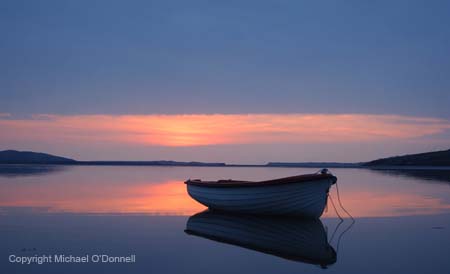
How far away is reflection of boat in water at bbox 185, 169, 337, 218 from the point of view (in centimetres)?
1539

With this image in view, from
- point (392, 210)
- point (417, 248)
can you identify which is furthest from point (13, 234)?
point (392, 210)

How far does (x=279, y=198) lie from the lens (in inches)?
637

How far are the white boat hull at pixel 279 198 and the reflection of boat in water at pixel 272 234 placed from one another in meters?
0.34

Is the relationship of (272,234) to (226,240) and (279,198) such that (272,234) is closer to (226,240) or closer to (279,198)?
(226,240)

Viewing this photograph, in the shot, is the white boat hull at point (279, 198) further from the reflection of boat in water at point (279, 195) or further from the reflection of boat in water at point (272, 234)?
the reflection of boat in water at point (272, 234)

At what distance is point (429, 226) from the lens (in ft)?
49.7

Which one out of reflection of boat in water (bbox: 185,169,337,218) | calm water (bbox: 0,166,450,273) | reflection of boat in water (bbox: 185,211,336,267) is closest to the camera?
calm water (bbox: 0,166,450,273)

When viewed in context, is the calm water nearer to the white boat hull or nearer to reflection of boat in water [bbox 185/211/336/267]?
reflection of boat in water [bbox 185/211/336/267]

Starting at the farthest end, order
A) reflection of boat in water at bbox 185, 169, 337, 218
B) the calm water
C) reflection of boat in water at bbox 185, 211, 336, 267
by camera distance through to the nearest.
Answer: reflection of boat in water at bbox 185, 169, 337, 218, reflection of boat in water at bbox 185, 211, 336, 267, the calm water

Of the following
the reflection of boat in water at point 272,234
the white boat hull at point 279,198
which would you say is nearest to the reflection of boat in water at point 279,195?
the white boat hull at point 279,198

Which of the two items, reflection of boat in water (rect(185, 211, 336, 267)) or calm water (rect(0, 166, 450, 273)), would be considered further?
reflection of boat in water (rect(185, 211, 336, 267))

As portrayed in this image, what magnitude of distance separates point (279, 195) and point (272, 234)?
8.65ft

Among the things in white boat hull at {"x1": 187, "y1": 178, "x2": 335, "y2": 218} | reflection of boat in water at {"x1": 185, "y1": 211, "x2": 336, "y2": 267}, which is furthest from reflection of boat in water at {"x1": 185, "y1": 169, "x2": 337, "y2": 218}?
reflection of boat in water at {"x1": 185, "y1": 211, "x2": 336, "y2": 267}

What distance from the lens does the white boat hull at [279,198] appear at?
15.5 meters
